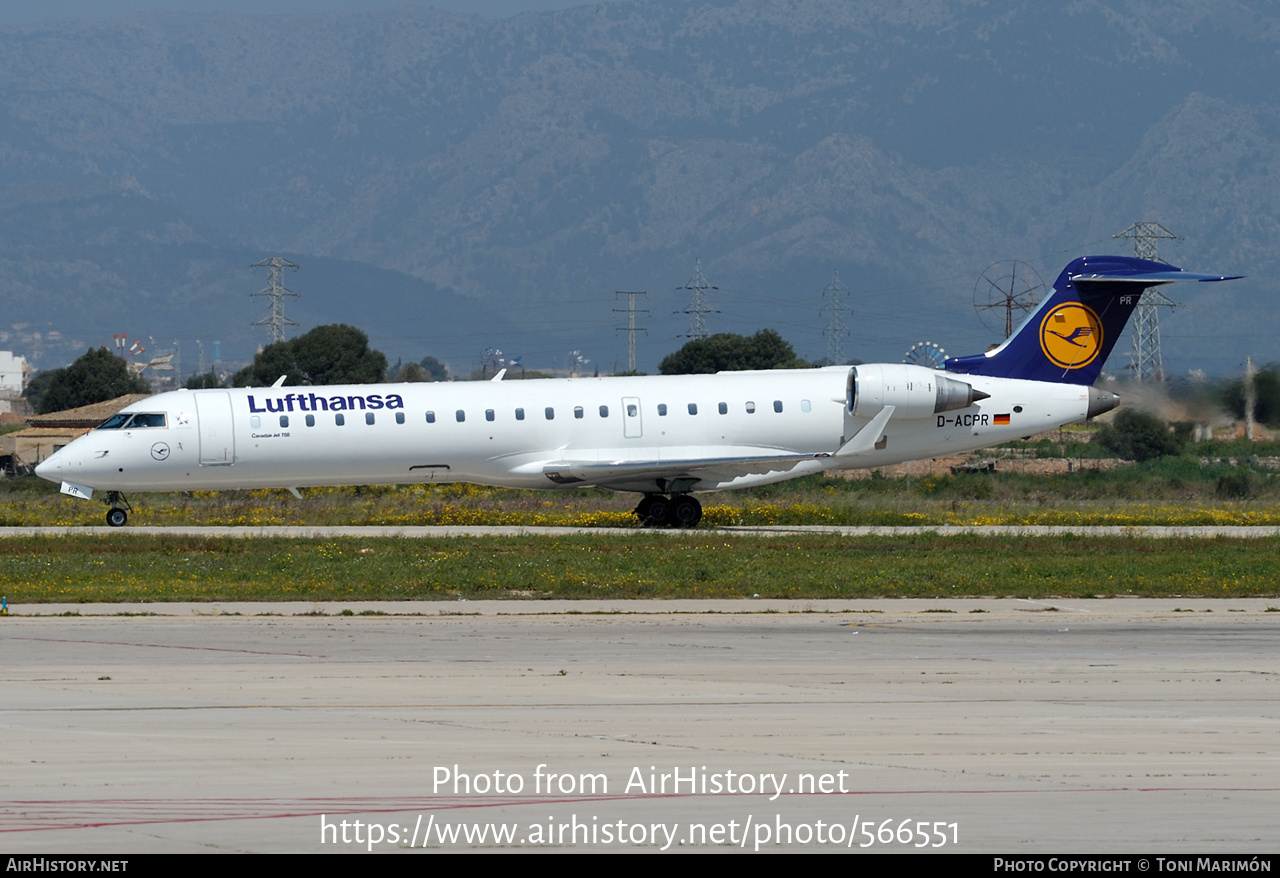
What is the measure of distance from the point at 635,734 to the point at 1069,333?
26.1 meters

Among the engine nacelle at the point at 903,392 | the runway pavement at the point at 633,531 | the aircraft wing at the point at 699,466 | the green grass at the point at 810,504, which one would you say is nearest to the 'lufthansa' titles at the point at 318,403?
the runway pavement at the point at 633,531

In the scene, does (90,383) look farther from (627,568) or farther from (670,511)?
(627,568)

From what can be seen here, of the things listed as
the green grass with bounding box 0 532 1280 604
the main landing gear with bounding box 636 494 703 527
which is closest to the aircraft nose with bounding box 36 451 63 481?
the green grass with bounding box 0 532 1280 604

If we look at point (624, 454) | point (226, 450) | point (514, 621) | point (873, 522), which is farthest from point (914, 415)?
point (514, 621)

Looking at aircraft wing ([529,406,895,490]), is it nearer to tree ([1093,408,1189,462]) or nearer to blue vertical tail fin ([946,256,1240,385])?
blue vertical tail fin ([946,256,1240,385])

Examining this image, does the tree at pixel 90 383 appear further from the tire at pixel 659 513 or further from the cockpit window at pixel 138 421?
the tire at pixel 659 513

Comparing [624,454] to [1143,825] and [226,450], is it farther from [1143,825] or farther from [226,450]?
[1143,825]

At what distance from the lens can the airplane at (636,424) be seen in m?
32.8

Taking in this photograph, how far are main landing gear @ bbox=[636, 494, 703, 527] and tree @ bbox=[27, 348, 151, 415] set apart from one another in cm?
7090

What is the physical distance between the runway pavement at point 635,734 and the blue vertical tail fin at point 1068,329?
16855 millimetres

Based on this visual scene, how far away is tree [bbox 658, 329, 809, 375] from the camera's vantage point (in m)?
110

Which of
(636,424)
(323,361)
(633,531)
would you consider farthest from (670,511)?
(323,361)

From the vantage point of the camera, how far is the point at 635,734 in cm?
1281

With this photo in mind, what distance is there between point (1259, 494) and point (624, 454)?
21035mm
